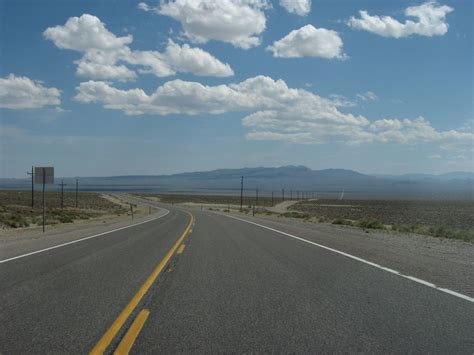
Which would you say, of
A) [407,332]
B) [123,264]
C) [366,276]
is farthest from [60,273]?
[407,332]

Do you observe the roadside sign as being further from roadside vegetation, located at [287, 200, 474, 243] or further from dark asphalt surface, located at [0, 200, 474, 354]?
roadside vegetation, located at [287, 200, 474, 243]

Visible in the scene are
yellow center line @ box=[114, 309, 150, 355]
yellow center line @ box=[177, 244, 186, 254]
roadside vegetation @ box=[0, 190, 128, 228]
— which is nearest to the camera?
yellow center line @ box=[114, 309, 150, 355]

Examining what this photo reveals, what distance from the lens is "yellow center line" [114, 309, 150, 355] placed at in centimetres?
495

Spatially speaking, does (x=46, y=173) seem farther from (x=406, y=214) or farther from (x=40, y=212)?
(x=406, y=214)

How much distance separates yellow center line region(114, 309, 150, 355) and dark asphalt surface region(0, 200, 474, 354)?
8 cm

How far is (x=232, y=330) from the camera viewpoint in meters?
5.67

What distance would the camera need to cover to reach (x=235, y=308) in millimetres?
6730

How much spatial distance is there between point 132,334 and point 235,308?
1716 mm

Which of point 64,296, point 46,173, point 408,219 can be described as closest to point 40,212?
point 46,173

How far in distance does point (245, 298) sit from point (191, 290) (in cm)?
110

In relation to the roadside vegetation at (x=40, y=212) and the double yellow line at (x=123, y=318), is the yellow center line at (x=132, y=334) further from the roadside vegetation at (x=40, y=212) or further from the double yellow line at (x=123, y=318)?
the roadside vegetation at (x=40, y=212)

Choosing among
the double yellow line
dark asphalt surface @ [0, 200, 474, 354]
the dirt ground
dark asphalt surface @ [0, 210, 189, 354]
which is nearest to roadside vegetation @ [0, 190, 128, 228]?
dark asphalt surface @ [0, 210, 189, 354]

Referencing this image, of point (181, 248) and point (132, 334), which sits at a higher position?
point (132, 334)

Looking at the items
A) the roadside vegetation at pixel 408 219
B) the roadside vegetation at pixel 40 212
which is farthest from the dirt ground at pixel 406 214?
the roadside vegetation at pixel 40 212
